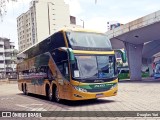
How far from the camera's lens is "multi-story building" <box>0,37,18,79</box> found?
92.2 meters

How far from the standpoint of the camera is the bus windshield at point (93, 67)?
1337 cm

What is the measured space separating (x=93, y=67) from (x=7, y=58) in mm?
83746

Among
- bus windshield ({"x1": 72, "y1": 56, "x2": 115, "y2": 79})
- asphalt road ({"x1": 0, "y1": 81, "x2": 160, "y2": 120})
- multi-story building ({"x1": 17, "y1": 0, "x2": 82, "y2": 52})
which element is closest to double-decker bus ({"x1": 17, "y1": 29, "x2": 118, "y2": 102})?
bus windshield ({"x1": 72, "y1": 56, "x2": 115, "y2": 79})

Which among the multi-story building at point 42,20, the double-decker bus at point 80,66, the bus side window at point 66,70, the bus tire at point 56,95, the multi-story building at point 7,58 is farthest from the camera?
the multi-story building at point 42,20

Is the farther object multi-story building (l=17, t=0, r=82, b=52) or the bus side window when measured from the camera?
multi-story building (l=17, t=0, r=82, b=52)

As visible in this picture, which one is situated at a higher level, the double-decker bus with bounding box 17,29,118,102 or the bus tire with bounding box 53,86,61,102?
the double-decker bus with bounding box 17,29,118,102

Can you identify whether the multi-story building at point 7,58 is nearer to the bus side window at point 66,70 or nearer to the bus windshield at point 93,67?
the bus side window at point 66,70

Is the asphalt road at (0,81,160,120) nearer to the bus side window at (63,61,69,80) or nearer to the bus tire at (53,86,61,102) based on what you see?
the bus tire at (53,86,61,102)

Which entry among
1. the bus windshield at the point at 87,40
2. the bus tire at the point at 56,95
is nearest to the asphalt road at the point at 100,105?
the bus tire at the point at 56,95

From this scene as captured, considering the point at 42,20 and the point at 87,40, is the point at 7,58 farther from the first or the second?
the point at 87,40

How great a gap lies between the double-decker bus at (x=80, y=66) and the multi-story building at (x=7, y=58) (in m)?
79.1

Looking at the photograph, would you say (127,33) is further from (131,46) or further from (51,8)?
(51,8)

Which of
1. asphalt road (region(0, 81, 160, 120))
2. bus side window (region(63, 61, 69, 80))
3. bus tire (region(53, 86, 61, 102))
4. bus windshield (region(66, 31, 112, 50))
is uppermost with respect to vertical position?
bus windshield (region(66, 31, 112, 50))

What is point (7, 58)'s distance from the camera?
3693 inches
